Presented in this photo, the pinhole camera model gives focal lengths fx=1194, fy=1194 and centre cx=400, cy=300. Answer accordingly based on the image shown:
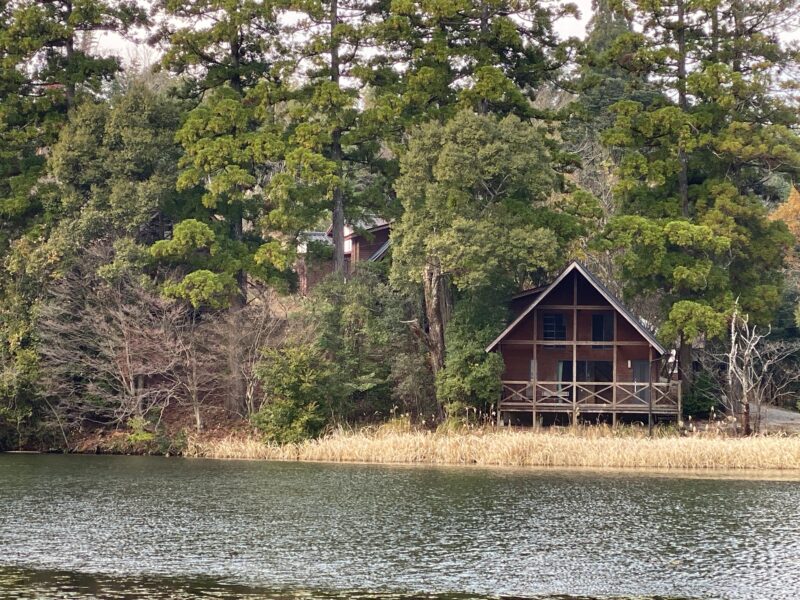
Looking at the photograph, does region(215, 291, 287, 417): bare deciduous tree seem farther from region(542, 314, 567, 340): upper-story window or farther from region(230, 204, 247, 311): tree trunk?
region(542, 314, 567, 340): upper-story window

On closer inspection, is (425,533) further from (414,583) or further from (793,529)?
(793,529)

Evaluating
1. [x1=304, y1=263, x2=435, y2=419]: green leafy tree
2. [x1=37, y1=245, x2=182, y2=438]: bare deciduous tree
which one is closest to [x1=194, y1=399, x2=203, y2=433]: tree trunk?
[x1=37, y1=245, x2=182, y2=438]: bare deciduous tree

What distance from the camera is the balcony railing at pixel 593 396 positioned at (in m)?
39.6

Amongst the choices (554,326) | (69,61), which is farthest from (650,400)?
(69,61)

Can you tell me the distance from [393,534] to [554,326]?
20.4 meters

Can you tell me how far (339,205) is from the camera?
143 feet

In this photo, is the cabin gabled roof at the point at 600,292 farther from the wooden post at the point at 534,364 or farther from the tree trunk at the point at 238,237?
the tree trunk at the point at 238,237

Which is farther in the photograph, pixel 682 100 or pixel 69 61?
pixel 69 61

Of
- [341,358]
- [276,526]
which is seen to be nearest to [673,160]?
[341,358]

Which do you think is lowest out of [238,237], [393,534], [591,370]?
[393,534]

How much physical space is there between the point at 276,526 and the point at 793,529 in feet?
33.6

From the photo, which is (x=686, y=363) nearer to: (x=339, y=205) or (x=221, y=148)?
(x=339, y=205)

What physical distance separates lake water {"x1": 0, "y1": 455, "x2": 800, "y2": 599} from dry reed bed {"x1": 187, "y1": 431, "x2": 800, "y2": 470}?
1702 millimetres

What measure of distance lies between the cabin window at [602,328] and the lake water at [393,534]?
1066 centimetres
